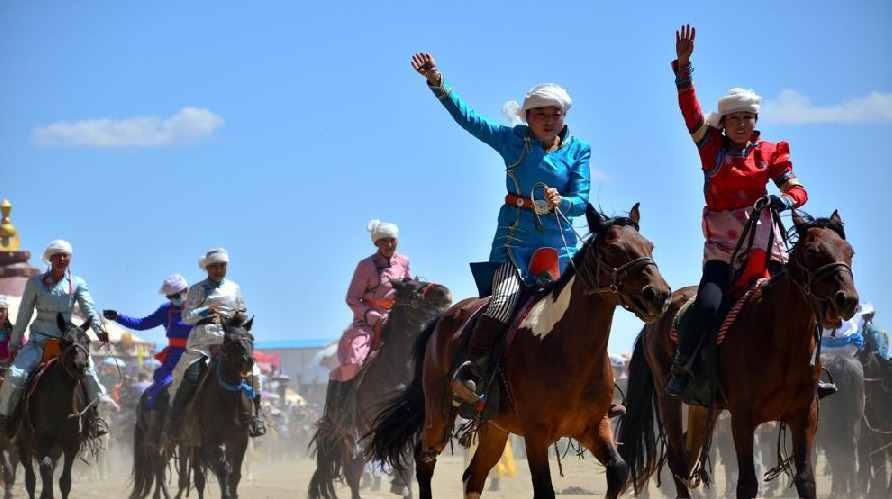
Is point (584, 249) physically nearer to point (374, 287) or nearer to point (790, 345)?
point (790, 345)

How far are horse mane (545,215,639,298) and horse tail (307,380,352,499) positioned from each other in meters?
8.88

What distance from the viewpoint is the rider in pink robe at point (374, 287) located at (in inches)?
683

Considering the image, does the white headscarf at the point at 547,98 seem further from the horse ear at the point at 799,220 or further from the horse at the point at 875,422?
the horse at the point at 875,422

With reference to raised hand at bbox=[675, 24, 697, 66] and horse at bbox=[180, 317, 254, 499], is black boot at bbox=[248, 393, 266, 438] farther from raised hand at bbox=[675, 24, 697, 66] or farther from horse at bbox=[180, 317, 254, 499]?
raised hand at bbox=[675, 24, 697, 66]

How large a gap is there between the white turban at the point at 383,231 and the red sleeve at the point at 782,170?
8.08 metres

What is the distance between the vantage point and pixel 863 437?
2094 cm

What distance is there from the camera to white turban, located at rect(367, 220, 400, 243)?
688 inches

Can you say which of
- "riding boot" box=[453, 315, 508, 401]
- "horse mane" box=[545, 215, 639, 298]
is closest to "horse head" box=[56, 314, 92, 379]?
"riding boot" box=[453, 315, 508, 401]

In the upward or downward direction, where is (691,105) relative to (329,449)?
upward

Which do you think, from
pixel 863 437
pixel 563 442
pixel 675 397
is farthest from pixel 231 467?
pixel 563 442

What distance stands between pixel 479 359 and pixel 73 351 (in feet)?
24.0

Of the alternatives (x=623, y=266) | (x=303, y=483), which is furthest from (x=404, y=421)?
(x=303, y=483)

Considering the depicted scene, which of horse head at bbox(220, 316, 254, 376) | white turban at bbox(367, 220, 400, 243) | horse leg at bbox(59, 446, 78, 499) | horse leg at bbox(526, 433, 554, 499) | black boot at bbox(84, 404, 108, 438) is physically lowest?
horse leg at bbox(526, 433, 554, 499)

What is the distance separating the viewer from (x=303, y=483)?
24250 mm
